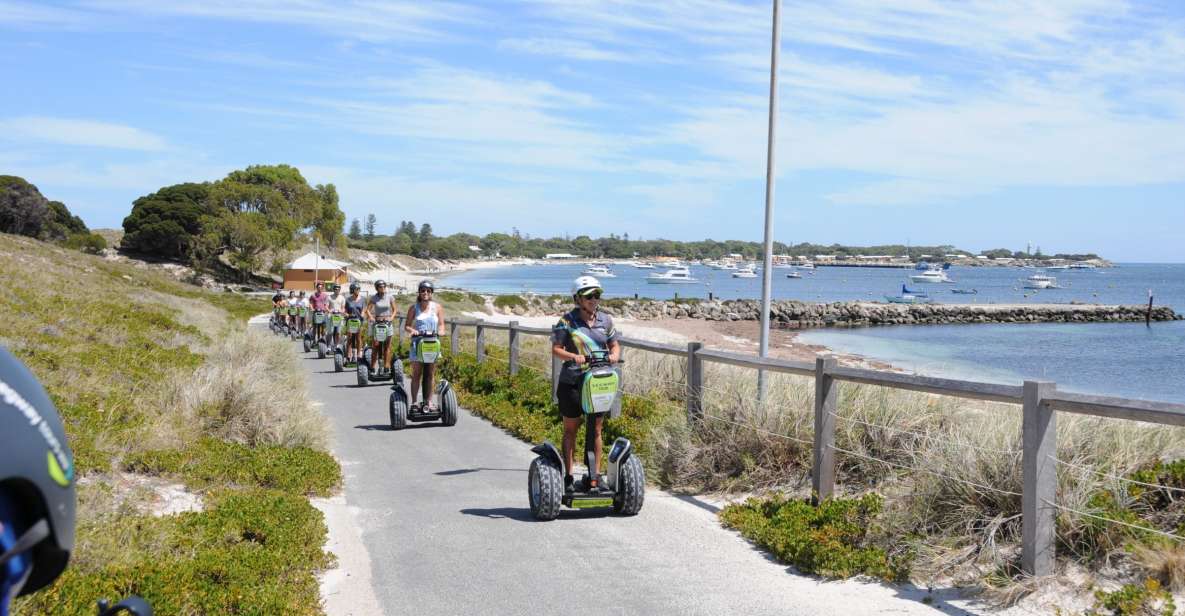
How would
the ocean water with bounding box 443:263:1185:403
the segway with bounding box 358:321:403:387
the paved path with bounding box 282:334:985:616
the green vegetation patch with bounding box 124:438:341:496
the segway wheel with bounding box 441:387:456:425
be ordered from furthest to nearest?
1. the ocean water with bounding box 443:263:1185:403
2. the segway with bounding box 358:321:403:387
3. the segway wheel with bounding box 441:387:456:425
4. the green vegetation patch with bounding box 124:438:341:496
5. the paved path with bounding box 282:334:985:616

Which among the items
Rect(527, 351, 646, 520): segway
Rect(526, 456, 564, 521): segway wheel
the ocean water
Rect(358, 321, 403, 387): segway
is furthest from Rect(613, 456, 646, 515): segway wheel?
the ocean water

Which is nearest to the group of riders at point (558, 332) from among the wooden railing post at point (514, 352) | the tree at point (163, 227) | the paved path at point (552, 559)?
the paved path at point (552, 559)

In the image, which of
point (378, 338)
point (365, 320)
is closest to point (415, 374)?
point (378, 338)

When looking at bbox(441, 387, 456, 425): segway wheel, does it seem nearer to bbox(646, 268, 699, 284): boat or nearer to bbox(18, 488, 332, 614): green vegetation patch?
bbox(18, 488, 332, 614): green vegetation patch

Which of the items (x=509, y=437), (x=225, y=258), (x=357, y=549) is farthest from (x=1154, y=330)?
(x=357, y=549)

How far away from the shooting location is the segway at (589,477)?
7898mm

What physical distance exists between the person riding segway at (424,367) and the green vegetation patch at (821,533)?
5904mm

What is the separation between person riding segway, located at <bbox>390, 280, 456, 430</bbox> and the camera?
1307 cm

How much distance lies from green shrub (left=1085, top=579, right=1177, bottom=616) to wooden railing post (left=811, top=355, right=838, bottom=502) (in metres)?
2.74

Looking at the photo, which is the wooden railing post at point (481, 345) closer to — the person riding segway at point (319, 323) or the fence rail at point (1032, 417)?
the person riding segway at point (319, 323)

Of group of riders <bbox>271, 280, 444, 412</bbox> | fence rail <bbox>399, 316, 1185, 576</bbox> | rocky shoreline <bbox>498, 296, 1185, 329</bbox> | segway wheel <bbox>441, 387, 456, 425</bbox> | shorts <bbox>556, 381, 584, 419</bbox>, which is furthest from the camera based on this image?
rocky shoreline <bbox>498, 296, 1185, 329</bbox>

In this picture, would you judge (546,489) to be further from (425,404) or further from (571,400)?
(425,404)

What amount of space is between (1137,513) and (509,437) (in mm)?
7996

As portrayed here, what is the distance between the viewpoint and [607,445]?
11.5 metres
